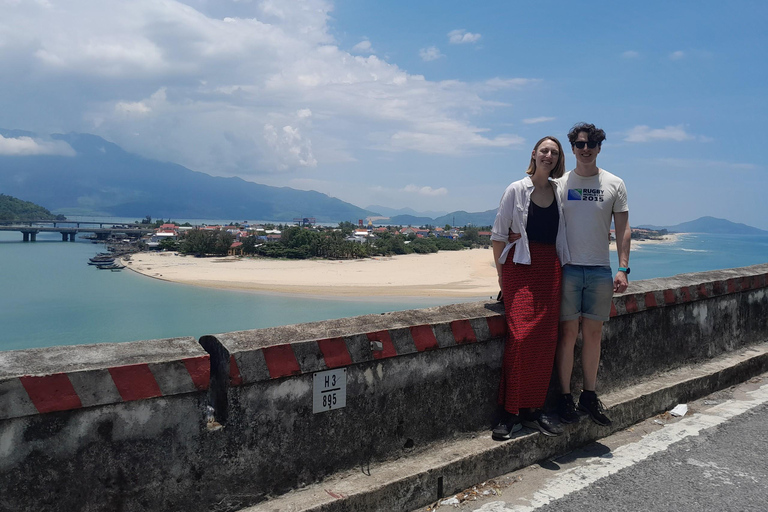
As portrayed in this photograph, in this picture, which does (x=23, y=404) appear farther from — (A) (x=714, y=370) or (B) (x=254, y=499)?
(A) (x=714, y=370)

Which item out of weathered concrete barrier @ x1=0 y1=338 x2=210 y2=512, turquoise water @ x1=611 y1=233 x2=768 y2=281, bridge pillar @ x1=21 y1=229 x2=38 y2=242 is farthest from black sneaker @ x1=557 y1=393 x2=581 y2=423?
bridge pillar @ x1=21 y1=229 x2=38 y2=242

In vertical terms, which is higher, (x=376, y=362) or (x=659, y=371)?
(x=376, y=362)

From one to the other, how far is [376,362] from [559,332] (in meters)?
1.27

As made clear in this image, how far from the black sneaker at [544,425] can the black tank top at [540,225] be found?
3.33 ft

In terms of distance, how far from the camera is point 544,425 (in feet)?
10.6

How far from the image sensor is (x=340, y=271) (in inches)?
2437

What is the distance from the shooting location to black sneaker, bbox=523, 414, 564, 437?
3.21 m

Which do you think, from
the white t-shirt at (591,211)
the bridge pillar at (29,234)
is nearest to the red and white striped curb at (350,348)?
the white t-shirt at (591,211)

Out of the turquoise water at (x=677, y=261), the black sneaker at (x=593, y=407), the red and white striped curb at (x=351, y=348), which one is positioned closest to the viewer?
the red and white striped curb at (x=351, y=348)

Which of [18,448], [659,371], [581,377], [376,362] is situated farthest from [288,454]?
[659,371]

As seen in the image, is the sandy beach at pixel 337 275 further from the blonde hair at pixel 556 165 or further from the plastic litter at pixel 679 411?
the blonde hair at pixel 556 165

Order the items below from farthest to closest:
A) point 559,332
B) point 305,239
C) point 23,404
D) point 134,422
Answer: point 305,239, point 559,332, point 134,422, point 23,404

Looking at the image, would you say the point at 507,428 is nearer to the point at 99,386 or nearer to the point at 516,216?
the point at 516,216

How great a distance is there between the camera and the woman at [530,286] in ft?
10.6
